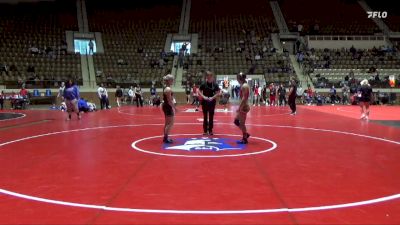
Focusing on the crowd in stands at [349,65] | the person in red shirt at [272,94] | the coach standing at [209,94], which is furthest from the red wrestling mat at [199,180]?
the crowd in stands at [349,65]

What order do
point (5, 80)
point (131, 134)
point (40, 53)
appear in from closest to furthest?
point (131, 134) < point (5, 80) < point (40, 53)

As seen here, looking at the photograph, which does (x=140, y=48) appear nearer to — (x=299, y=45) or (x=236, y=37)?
(x=236, y=37)

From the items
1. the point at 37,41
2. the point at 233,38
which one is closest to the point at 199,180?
the point at 37,41

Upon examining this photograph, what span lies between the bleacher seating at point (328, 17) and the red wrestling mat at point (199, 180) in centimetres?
2783

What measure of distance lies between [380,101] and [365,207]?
2533 centimetres

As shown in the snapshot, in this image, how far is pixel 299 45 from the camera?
116 feet

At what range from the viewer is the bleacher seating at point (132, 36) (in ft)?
102

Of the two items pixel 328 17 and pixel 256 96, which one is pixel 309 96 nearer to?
pixel 256 96

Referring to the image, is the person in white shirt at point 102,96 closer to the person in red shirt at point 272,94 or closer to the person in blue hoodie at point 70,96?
the person in blue hoodie at point 70,96

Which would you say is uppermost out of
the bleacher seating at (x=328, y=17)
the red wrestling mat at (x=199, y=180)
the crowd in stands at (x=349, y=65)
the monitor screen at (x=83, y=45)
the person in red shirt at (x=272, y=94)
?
the bleacher seating at (x=328, y=17)

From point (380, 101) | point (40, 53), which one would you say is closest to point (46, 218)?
point (380, 101)

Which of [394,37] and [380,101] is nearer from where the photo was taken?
[380,101]

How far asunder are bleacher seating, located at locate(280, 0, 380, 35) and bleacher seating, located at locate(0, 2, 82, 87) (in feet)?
62.4

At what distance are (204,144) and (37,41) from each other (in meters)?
28.1
